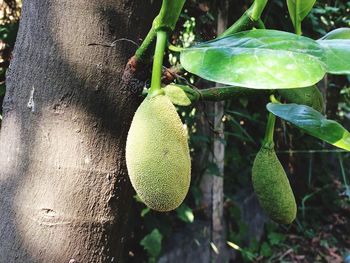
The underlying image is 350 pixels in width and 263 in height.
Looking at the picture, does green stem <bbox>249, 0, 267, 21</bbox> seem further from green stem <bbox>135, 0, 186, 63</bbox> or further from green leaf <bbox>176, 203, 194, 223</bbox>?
green leaf <bbox>176, 203, 194, 223</bbox>

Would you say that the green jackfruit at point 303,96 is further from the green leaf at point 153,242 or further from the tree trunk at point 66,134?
the green leaf at point 153,242

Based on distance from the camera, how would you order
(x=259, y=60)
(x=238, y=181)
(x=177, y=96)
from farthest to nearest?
1. (x=238, y=181)
2. (x=177, y=96)
3. (x=259, y=60)

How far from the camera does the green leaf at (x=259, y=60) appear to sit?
30cm

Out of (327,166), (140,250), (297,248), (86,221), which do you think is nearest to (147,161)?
(86,221)

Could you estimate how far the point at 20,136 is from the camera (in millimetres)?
389

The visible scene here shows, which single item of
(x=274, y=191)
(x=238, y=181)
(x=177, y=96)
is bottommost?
(x=238, y=181)

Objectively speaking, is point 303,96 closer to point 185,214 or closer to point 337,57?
point 337,57

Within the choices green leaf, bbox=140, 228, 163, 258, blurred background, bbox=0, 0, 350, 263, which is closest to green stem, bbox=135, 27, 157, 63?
blurred background, bbox=0, 0, 350, 263

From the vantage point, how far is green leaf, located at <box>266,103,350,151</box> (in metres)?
0.36

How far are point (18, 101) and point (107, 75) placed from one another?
0.27ft

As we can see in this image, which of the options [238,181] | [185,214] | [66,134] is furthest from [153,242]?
[66,134]

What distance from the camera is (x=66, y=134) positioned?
1.24 ft

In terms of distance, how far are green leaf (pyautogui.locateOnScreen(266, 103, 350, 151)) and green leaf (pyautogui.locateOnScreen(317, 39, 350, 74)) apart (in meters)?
0.06

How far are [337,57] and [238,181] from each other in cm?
173
